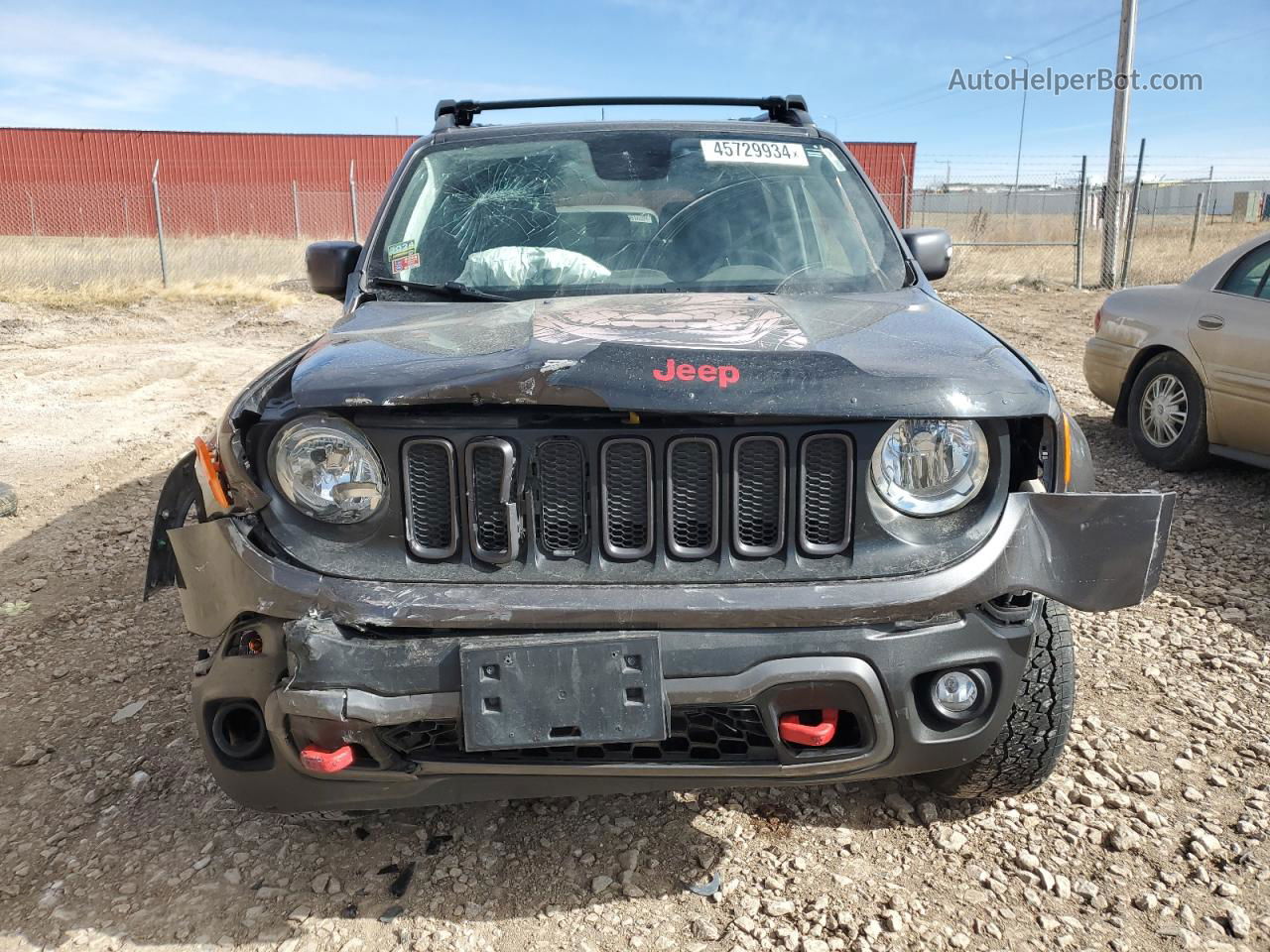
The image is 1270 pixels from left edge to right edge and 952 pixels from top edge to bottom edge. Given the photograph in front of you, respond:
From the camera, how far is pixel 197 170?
3425 centimetres

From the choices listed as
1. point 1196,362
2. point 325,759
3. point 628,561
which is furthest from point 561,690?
point 1196,362

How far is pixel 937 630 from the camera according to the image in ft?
6.43

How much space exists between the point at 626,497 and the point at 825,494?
42 centimetres

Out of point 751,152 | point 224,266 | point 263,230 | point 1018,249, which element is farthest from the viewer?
point 263,230

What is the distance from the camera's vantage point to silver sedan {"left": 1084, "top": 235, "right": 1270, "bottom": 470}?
5203 millimetres

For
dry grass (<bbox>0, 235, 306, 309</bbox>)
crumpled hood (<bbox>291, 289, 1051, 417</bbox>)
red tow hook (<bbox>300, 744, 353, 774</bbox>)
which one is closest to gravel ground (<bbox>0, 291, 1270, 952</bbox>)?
red tow hook (<bbox>300, 744, 353, 774</bbox>)

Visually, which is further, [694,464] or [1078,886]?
[1078,886]

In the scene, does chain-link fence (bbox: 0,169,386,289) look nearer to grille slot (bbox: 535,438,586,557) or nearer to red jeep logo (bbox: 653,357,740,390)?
grille slot (bbox: 535,438,586,557)

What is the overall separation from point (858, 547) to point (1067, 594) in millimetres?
439

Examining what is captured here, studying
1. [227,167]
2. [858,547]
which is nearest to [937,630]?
[858,547]

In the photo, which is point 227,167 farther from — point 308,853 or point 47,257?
point 308,853

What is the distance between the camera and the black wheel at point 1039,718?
7.58 ft

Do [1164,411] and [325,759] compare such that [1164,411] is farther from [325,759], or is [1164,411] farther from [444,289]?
[325,759]

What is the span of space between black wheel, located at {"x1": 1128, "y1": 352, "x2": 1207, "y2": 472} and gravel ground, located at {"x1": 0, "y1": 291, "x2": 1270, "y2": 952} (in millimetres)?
2141
